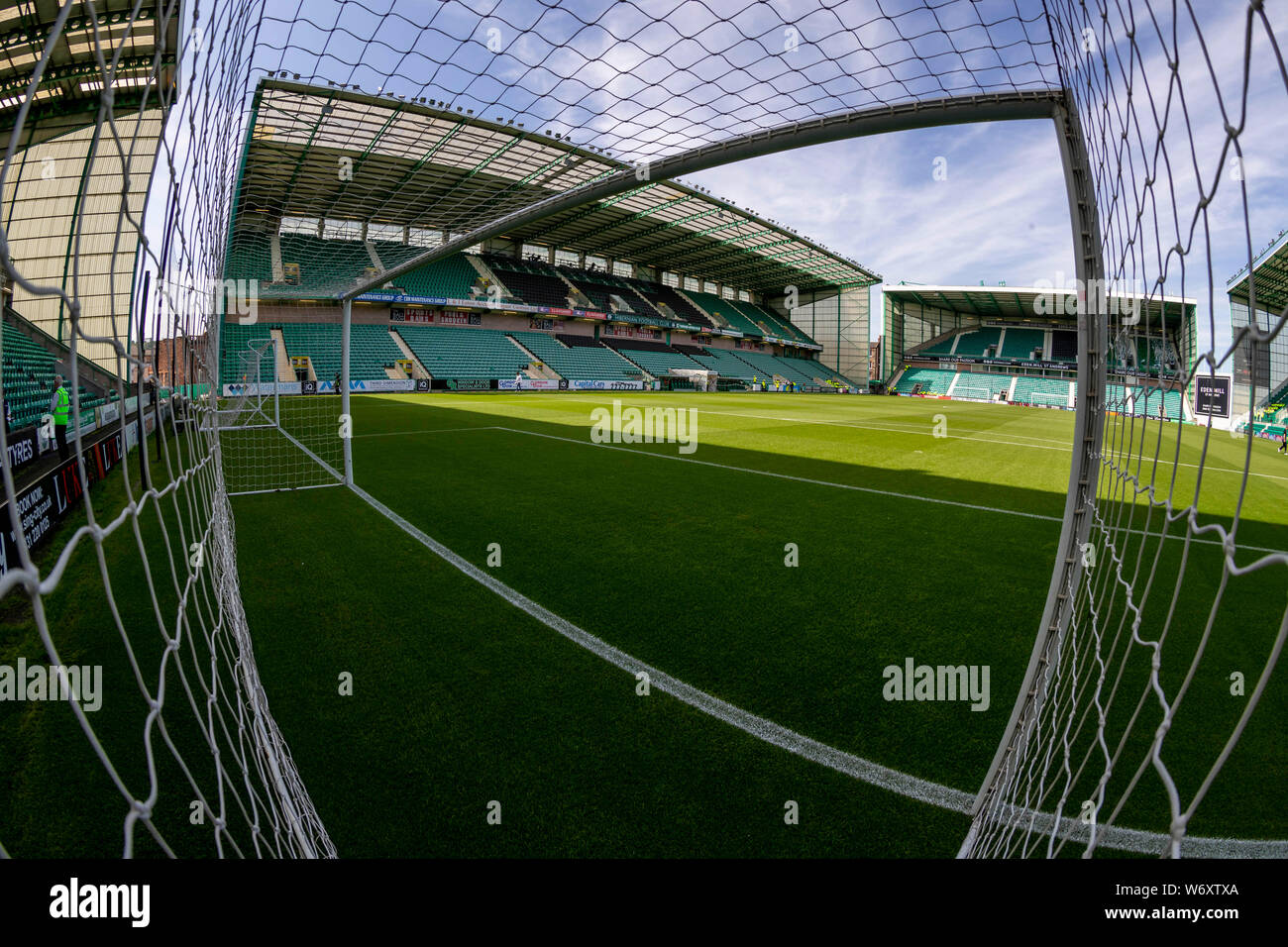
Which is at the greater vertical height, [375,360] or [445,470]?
[375,360]

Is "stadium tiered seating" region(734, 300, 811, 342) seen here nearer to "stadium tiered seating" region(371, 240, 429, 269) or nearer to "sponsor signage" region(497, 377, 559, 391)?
"sponsor signage" region(497, 377, 559, 391)

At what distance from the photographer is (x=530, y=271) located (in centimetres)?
4147

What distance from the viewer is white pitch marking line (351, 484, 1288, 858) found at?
8.01 ft

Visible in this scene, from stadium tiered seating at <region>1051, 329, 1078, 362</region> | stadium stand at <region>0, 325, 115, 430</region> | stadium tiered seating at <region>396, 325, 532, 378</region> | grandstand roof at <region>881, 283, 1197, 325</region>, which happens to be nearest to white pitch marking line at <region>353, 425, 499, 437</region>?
stadium stand at <region>0, 325, 115, 430</region>

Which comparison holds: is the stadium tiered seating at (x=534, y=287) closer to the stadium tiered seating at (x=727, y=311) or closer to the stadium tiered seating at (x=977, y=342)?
the stadium tiered seating at (x=727, y=311)

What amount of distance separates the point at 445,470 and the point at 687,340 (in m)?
44.5

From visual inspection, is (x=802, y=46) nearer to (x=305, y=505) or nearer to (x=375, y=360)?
(x=305, y=505)

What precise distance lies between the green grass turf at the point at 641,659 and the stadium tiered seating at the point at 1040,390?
4641cm

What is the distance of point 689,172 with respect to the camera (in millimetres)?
4434

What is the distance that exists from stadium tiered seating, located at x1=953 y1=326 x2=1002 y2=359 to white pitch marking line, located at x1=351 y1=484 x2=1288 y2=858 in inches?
2388

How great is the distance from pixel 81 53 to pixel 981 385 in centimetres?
5723

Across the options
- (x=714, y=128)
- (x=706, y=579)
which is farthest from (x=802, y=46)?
(x=706, y=579)

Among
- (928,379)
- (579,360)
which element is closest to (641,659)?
(579,360)

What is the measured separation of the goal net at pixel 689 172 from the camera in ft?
6.48
